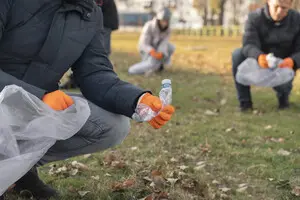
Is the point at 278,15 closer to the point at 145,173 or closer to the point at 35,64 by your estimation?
the point at 145,173

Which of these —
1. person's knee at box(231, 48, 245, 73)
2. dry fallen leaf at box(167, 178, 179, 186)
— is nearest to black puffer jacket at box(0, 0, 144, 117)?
dry fallen leaf at box(167, 178, 179, 186)

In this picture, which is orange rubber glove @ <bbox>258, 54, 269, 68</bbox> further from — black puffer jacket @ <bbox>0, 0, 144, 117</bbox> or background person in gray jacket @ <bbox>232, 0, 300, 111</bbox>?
black puffer jacket @ <bbox>0, 0, 144, 117</bbox>

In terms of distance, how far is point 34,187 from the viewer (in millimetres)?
2684

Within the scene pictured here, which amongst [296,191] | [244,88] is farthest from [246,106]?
[296,191]

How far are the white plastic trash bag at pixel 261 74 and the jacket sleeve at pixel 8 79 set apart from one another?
3.12 metres

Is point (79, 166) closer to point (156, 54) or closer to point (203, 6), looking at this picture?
point (156, 54)

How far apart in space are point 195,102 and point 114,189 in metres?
3.26

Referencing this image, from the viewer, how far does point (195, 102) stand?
591cm

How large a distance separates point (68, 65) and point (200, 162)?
4.35 ft

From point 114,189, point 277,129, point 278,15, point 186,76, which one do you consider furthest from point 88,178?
point 186,76

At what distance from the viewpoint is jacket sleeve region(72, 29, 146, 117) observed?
7.87 ft

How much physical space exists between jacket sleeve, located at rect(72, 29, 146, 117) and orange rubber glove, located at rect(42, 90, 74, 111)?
234 millimetres

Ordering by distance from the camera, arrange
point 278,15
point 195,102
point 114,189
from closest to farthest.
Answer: point 114,189, point 278,15, point 195,102

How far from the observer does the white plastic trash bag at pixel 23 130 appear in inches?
82.0
